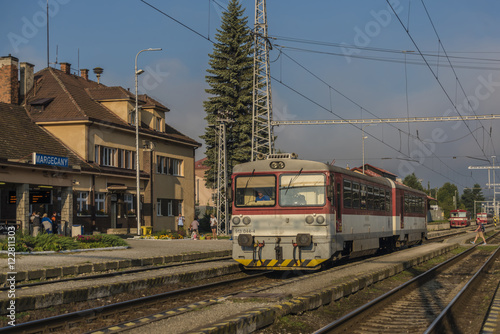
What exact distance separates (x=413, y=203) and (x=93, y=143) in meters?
20.5

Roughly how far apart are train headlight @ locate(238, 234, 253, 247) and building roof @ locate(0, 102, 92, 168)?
60.4 ft

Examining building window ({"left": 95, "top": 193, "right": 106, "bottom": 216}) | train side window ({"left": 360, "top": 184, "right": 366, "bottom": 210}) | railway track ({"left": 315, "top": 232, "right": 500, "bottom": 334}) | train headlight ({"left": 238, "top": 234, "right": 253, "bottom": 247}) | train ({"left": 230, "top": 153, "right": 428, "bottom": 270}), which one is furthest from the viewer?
building window ({"left": 95, "top": 193, "right": 106, "bottom": 216})

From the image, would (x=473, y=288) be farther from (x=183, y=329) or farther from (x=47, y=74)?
(x=47, y=74)

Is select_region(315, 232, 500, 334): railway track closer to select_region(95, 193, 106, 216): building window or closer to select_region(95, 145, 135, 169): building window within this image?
select_region(95, 193, 106, 216): building window

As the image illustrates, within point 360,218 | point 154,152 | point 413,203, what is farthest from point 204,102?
point 360,218

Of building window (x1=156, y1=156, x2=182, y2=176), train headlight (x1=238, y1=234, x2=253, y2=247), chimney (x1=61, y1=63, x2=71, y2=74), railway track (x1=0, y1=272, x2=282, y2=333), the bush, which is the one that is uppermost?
chimney (x1=61, y1=63, x2=71, y2=74)

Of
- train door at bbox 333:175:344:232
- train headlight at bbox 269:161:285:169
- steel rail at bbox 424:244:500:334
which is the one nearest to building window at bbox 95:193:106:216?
train headlight at bbox 269:161:285:169

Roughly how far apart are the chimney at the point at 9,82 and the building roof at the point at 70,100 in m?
1.00

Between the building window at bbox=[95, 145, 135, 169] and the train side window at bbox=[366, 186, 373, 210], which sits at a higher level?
the building window at bbox=[95, 145, 135, 169]

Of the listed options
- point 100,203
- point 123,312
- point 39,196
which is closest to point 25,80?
point 100,203

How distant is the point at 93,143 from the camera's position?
3959cm

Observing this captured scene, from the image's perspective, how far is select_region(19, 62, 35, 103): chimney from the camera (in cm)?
4162

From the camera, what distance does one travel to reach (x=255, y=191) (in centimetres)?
1694

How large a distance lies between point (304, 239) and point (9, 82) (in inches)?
1189
